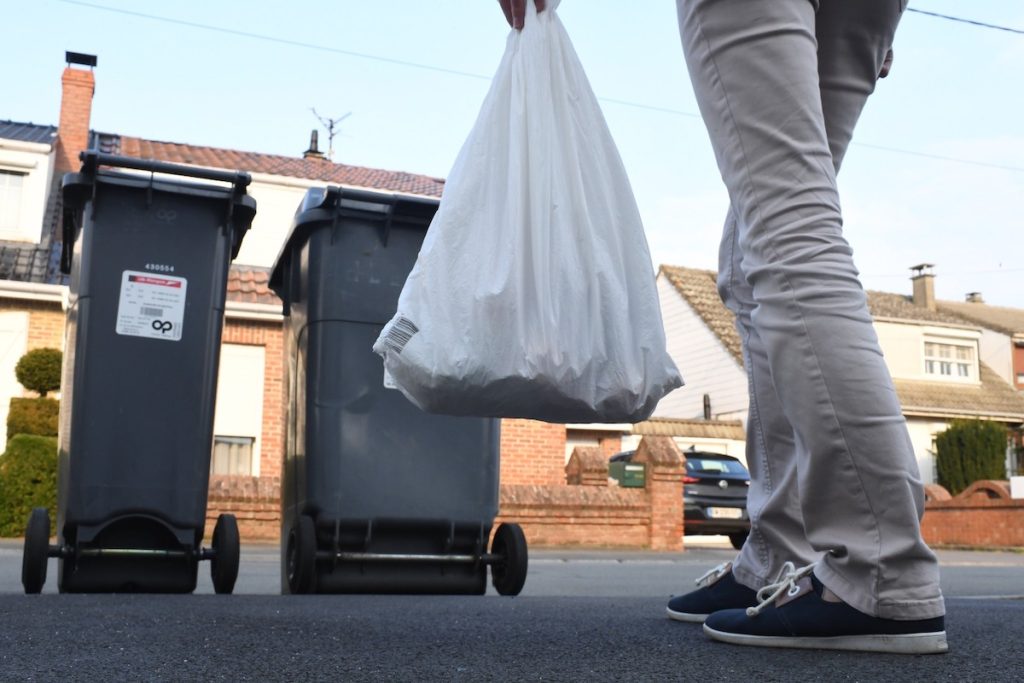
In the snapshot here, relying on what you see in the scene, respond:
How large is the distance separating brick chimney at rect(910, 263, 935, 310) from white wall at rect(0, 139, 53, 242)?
88.6ft

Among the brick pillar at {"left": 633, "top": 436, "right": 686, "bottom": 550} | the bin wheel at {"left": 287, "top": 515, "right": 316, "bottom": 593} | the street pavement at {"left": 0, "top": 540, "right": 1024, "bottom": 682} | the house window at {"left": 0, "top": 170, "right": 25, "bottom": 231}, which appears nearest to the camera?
the street pavement at {"left": 0, "top": 540, "right": 1024, "bottom": 682}

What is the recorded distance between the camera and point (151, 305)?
450 centimetres

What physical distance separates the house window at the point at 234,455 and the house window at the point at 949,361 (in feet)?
67.2

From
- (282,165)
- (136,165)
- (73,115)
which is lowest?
(136,165)

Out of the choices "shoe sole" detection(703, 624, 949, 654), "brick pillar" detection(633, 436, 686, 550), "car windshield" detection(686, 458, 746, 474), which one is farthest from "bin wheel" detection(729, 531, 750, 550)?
"shoe sole" detection(703, 624, 949, 654)

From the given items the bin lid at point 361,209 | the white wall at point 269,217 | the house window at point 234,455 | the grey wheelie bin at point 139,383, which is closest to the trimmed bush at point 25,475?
the house window at point 234,455

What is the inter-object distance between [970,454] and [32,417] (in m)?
20.9

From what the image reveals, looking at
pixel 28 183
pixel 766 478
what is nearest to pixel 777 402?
pixel 766 478

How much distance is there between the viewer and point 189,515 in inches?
175

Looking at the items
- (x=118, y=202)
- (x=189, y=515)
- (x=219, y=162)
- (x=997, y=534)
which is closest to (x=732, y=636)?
(x=189, y=515)

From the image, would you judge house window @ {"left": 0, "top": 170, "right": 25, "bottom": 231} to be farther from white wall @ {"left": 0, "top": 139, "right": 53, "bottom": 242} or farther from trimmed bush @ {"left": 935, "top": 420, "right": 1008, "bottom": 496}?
trimmed bush @ {"left": 935, "top": 420, "right": 1008, "bottom": 496}

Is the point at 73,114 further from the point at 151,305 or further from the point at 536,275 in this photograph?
the point at 536,275

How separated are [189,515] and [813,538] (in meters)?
3.02

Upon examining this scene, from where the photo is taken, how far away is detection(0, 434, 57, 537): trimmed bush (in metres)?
14.0
